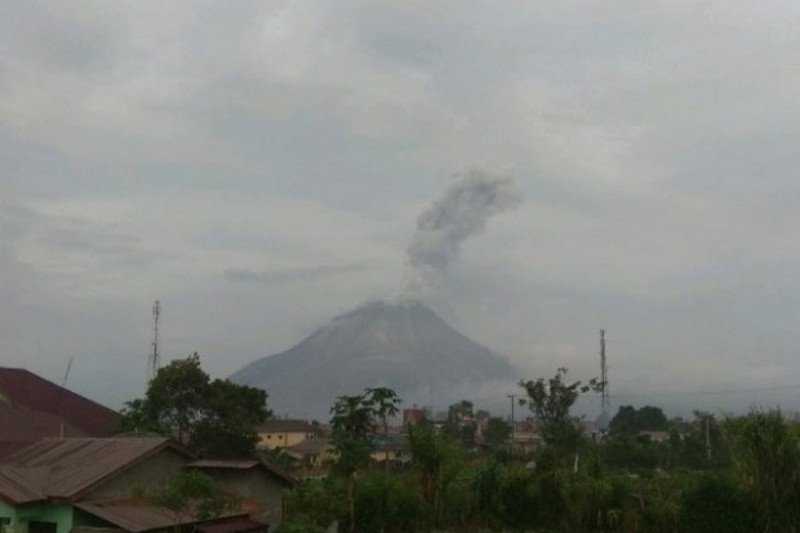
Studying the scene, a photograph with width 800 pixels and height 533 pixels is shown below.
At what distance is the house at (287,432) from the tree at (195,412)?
131ft

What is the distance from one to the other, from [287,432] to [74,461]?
59.0 meters

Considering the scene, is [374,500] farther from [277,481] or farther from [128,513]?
[128,513]

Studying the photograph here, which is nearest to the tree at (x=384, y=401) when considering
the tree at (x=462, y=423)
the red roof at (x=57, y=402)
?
the red roof at (x=57, y=402)

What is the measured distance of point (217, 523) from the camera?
20438 mm

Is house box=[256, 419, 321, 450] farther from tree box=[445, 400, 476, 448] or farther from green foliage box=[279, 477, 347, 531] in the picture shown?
green foliage box=[279, 477, 347, 531]

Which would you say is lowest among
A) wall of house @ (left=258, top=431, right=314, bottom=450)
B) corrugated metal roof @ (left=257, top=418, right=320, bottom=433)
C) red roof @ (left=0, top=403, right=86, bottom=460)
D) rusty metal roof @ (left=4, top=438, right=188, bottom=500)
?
wall of house @ (left=258, top=431, right=314, bottom=450)

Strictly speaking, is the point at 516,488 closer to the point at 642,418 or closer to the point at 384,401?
the point at 384,401

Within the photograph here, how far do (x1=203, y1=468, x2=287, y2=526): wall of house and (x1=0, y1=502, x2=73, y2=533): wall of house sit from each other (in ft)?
17.0

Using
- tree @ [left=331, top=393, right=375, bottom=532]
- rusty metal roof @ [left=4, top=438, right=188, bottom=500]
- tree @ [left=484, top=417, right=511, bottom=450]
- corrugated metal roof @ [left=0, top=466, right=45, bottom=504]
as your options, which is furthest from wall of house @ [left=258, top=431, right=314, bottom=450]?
corrugated metal roof @ [left=0, top=466, right=45, bottom=504]

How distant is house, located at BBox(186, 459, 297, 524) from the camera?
2416 centimetres

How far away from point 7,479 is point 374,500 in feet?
30.7

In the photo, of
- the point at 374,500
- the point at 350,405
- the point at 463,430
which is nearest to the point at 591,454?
the point at 374,500

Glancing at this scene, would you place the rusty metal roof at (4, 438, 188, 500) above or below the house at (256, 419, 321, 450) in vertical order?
above

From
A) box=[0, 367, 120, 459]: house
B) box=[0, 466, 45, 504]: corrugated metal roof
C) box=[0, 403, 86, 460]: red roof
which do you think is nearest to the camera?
box=[0, 466, 45, 504]: corrugated metal roof
